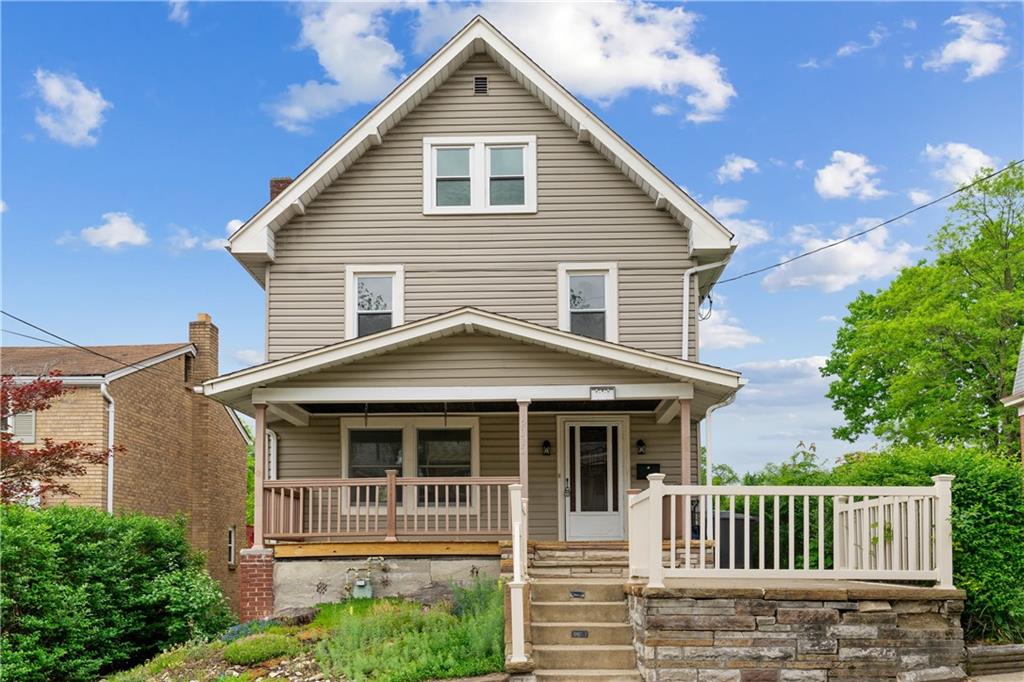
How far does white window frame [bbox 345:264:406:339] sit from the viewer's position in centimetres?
1781

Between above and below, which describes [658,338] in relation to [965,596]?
above

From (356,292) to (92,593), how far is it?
6.20 metres

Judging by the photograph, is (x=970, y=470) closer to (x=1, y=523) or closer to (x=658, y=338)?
(x=658, y=338)

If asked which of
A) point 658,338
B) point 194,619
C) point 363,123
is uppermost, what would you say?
point 363,123

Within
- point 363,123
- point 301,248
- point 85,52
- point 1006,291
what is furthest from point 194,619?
point 1006,291

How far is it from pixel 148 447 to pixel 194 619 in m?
5.90

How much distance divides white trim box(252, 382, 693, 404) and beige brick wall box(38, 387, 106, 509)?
684 centimetres

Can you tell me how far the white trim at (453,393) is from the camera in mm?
15180

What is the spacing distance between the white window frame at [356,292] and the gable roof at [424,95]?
1331 millimetres

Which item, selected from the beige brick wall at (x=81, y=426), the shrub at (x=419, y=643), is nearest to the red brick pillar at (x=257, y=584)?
the shrub at (x=419, y=643)

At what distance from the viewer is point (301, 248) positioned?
18.0 meters

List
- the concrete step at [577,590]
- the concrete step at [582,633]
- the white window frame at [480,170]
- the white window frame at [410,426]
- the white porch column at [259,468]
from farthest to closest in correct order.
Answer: the white window frame at [480,170]
the white window frame at [410,426]
the white porch column at [259,468]
the concrete step at [577,590]
the concrete step at [582,633]

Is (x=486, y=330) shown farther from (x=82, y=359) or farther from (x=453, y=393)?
(x=82, y=359)

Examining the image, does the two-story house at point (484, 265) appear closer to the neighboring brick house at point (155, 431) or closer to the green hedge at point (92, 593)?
the green hedge at point (92, 593)
